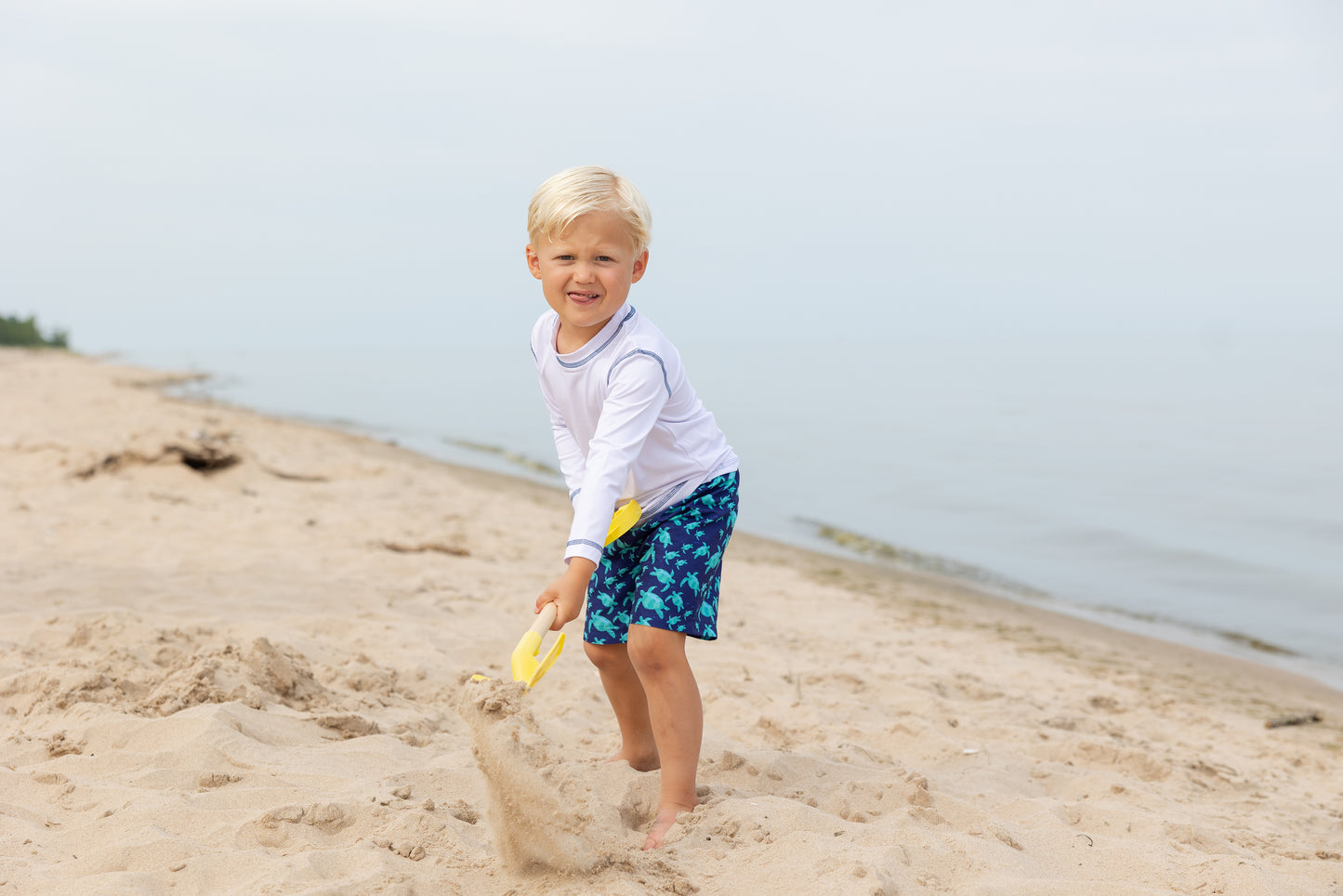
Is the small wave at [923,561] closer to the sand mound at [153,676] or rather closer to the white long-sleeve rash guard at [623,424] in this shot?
the white long-sleeve rash guard at [623,424]

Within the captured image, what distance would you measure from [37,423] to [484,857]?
35.5 feet

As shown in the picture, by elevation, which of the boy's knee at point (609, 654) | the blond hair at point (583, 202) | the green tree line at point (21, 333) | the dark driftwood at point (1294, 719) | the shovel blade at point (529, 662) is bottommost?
the green tree line at point (21, 333)

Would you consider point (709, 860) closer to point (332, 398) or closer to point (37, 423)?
point (37, 423)

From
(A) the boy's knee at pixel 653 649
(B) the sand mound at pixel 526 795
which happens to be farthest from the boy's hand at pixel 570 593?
(A) the boy's knee at pixel 653 649

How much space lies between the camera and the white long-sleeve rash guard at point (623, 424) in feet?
7.21

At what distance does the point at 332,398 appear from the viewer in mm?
25969

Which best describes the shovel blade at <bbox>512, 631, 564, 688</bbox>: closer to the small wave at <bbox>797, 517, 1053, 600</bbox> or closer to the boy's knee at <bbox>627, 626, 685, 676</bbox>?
the boy's knee at <bbox>627, 626, 685, 676</bbox>

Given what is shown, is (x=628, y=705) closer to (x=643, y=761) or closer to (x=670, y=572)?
(x=643, y=761)

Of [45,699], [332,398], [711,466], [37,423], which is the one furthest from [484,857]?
[332,398]

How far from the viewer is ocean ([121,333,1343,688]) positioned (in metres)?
7.27

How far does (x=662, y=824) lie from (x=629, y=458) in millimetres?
902

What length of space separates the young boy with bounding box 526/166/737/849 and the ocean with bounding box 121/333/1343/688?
4.87 meters

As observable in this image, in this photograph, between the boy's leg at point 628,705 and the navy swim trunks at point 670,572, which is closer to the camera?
the navy swim trunks at point 670,572

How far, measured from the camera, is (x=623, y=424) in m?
2.25
